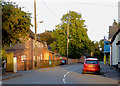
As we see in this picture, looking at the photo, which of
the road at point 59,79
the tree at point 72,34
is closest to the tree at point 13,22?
the road at point 59,79

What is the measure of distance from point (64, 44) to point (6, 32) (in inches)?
1876

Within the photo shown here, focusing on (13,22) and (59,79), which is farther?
(13,22)

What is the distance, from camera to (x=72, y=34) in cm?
6931

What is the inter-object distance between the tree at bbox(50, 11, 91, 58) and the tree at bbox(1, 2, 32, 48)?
4508 centimetres

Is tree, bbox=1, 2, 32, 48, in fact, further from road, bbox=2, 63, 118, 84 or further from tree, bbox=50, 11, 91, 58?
tree, bbox=50, 11, 91, 58

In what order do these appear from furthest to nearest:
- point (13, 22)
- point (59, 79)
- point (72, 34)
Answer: point (72, 34) → point (13, 22) → point (59, 79)

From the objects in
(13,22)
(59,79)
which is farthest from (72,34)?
(59,79)

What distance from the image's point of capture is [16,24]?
22.4 meters

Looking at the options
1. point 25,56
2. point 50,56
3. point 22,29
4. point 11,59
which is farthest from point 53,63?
point 22,29

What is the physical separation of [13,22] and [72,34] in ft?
159

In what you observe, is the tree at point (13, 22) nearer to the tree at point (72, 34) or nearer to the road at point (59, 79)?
the road at point (59, 79)

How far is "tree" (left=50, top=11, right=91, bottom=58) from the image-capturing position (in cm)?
6881

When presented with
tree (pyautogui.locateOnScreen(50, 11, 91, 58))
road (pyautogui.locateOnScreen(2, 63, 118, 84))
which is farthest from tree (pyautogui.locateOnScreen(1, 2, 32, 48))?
tree (pyautogui.locateOnScreen(50, 11, 91, 58))

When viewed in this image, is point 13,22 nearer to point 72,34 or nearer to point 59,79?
point 59,79
